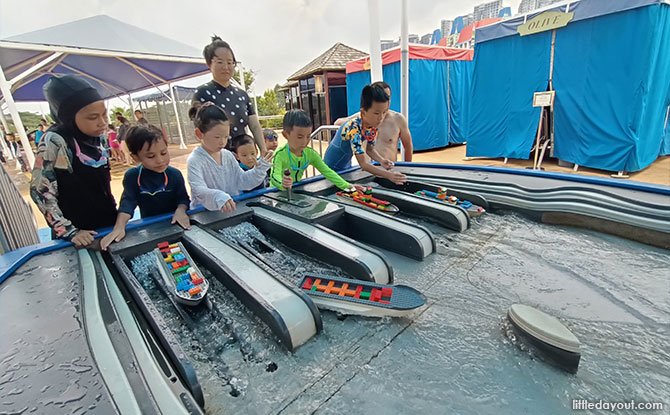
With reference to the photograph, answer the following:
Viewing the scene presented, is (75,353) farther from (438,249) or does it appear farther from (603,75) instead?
(603,75)

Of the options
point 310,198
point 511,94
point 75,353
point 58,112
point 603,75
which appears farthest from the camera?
point 511,94

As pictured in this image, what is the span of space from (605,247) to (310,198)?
154 cm

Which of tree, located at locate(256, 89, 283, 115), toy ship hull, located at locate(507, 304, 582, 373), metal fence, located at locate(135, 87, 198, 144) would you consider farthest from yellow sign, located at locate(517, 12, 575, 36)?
tree, located at locate(256, 89, 283, 115)

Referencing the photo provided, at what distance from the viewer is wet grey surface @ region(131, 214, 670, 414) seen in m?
0.79

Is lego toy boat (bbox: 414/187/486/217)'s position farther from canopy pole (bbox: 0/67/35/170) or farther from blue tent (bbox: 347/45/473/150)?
blue tent (bbox: 347/45/473/150)

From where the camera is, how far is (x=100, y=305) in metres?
0.94

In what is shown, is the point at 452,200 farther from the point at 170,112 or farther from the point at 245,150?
the point at 170,112

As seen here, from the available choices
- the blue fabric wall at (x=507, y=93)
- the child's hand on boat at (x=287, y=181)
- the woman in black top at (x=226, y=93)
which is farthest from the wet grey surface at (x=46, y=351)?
the blue fabric wall at (x=507, y=93)

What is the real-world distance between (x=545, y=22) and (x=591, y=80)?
3.96 ft

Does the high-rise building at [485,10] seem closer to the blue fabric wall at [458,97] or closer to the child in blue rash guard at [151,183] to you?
the blue fabric wall at [458,97]

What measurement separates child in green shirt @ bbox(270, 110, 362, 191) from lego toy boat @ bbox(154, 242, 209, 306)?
811 millimetres

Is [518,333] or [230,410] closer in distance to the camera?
[230,410]

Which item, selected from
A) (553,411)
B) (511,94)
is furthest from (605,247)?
(511,94)

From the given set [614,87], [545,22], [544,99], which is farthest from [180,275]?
[545,22]
